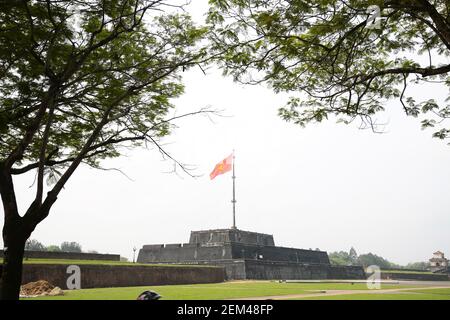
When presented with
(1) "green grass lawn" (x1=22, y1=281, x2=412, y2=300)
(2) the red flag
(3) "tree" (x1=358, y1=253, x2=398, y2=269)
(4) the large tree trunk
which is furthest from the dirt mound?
(3) "tree" (x1=358, y1=253, x2=398, y2=269)

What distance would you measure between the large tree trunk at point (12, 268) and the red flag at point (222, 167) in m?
26.6

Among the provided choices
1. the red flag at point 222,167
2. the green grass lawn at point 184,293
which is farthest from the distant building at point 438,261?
the green grass lawn at point 184,293

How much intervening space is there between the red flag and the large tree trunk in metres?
26.6

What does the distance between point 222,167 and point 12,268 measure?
26914 mm

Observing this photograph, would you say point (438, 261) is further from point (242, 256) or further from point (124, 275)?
point (124, 275)

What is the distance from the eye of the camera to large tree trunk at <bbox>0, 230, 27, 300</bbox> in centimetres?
715

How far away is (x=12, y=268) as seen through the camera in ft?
23.8

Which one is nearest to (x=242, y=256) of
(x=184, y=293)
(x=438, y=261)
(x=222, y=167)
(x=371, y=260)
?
(x=222, y=167)

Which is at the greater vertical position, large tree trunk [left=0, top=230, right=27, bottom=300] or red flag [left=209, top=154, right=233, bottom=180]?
red flag [left=209, top=154, right=233, bottom=180]

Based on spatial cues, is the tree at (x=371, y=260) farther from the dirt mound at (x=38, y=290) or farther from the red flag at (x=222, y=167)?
the dirt mound at (x=38, y=290)

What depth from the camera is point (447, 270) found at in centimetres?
5591

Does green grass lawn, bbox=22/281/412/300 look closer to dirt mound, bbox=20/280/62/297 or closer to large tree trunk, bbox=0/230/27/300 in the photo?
dirt mound, bbox=20/280/62/297
